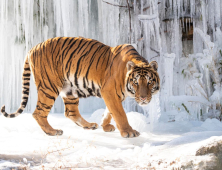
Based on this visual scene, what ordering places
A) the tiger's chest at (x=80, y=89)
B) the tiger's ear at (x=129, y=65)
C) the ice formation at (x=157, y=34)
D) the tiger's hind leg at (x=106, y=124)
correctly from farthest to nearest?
the ice formation at (x=157, y=34), the tiger's hind leg at (x=106, y=124), the tiger's chest at (x=80, y=89), the tiger's ear at (x=129, y=65)

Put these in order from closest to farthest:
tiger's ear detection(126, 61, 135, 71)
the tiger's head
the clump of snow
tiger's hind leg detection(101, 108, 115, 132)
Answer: the tiger's head → tiger's ear detection(126, 61, 135, 71) → tiger's hind leg detection(101, 108, 115, 132) → the clump of snow

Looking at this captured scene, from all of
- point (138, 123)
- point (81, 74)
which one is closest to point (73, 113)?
point (81, 74)

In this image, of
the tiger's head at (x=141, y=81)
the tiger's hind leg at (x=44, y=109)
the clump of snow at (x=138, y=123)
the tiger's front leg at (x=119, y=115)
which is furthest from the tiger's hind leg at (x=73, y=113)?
the tiger's head at (x=141, y=81)

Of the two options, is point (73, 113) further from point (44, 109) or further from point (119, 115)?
point (119, 115)

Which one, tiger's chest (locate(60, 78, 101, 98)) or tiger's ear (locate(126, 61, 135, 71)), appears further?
tiger's chest (locate(60, 78, 101, 98))

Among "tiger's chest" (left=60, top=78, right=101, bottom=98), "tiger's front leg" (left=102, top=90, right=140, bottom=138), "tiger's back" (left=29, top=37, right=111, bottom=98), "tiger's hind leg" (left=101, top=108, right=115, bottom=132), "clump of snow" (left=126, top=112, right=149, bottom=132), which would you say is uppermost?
"tiger's back" (left=29, top=37, right=111, bottom=98)

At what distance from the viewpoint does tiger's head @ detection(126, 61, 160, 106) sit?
277 centimetres

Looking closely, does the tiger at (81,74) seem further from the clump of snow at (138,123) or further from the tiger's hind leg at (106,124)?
the clump of snow at (138,123)

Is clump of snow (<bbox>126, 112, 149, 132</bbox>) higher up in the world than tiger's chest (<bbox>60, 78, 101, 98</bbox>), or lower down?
lower down

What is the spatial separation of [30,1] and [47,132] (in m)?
3.39

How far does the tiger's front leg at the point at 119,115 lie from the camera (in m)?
2.89

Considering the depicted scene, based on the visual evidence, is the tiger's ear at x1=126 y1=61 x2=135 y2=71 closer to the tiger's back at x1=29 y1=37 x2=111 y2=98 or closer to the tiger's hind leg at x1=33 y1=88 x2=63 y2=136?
the tiger's back at x1=29 y1=37 x2=111 y2=98

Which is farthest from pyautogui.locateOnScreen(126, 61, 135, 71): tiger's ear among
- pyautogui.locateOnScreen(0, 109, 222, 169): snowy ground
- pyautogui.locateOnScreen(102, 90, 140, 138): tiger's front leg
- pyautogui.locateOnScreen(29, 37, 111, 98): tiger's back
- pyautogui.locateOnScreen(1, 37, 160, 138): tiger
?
pyautogui.locateOnScreen(0, 109, 222, 169): snowy ground

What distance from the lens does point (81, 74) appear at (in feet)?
10.9
